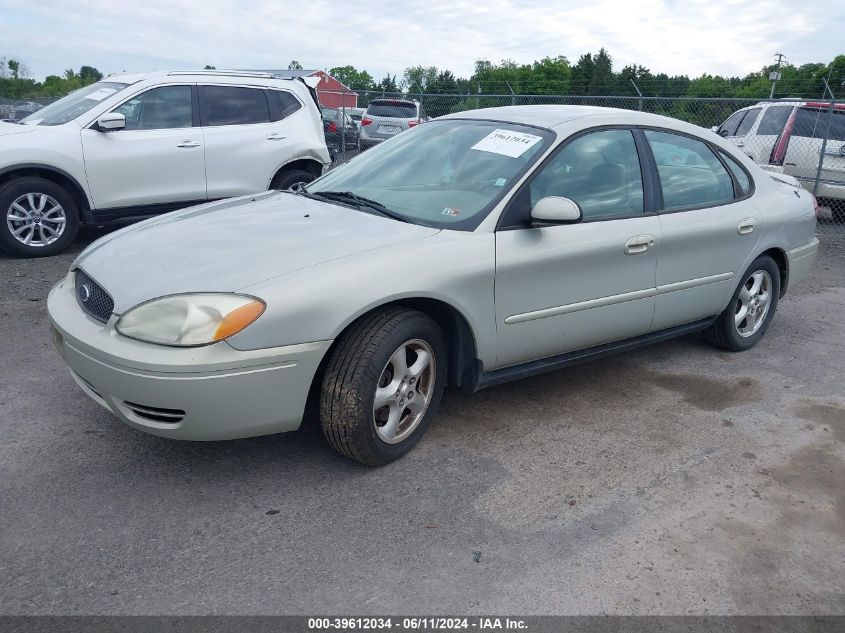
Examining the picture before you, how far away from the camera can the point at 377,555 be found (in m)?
2.77

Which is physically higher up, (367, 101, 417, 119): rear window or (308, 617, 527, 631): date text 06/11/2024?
(367, 101, 417, 119): rear window

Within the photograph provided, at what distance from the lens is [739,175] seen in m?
4.93

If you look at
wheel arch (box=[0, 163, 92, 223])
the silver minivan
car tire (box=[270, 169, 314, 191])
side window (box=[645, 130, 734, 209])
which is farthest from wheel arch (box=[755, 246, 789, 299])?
the silver minivan

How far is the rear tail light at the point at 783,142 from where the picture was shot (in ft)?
35.4

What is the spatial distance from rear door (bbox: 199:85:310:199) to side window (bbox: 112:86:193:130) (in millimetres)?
176

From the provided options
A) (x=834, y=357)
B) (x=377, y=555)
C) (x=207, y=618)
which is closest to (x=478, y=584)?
(x=377, y=555)

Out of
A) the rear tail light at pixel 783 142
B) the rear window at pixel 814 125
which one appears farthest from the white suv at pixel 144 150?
the rear window at pixel 814 125

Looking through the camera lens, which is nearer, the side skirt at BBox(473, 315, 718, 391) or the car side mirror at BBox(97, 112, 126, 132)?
the side skirt at BBox(473, 315, 718, 391)

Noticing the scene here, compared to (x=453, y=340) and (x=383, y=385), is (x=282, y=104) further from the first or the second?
(x=383, y=385)

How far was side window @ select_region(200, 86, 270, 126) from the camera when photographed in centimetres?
795

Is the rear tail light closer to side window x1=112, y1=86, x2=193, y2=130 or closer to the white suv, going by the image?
the white suv

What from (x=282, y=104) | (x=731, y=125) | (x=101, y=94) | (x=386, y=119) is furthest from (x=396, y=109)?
(x=101, y=94)

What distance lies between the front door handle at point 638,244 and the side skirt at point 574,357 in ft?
1.76

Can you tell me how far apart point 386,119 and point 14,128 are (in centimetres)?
1307
